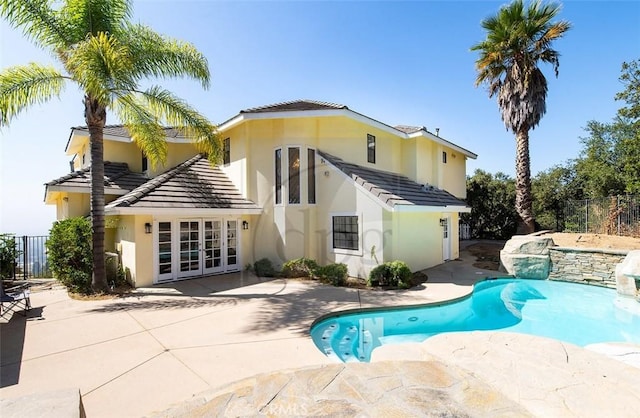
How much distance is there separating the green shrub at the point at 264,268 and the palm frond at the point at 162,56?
7.74 meters

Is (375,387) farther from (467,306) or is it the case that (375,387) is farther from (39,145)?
(39,145)

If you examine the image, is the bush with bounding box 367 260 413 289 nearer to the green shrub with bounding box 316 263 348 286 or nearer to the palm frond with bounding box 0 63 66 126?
the green shrub with bounding box 316 263 348 286

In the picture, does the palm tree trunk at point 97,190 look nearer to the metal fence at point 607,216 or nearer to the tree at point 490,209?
the metal fence at point 607,216

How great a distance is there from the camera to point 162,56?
952 cm

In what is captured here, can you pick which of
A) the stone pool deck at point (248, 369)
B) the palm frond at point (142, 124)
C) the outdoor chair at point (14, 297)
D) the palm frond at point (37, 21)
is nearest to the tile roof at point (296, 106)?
the palm frond at point (142, 124)

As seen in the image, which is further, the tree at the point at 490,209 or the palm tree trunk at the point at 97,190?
the tree at the point at 490,209

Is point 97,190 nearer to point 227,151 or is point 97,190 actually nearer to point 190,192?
point 190,192

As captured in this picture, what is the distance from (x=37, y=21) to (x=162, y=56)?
3398 millimetres

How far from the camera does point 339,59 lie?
14438mm

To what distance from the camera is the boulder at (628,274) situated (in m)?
9.99

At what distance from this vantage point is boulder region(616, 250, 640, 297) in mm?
9992

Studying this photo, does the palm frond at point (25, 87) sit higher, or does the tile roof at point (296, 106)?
the tile roof at point (296, 106)

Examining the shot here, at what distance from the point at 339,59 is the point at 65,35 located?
10.9 m

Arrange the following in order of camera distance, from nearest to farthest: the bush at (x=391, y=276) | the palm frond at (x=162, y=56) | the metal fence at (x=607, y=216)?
the palm frond at (x=162, y=56), the bush at (x=391, y=276), the metal fence at (x=607, y=216)
